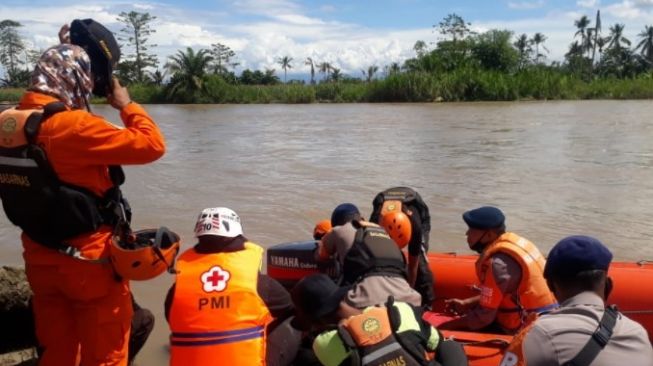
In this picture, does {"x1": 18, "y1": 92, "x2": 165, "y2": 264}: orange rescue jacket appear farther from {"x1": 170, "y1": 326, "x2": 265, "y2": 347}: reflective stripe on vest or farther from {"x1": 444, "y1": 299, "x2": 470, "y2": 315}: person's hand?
{"x1": 444, "y1": 299, "x2": 470, "y2": 315}: person's hand

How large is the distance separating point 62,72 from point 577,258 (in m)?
1.73

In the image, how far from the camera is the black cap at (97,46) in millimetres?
2330

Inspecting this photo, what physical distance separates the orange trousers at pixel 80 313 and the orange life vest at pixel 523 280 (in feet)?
5.83

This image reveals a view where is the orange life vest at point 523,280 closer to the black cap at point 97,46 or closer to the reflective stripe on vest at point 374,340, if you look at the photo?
the reflective stripe on vest at point 374,340

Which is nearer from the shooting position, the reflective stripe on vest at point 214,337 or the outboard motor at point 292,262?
the reflective stripe on vest at point 214,337

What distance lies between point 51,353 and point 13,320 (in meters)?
1.55

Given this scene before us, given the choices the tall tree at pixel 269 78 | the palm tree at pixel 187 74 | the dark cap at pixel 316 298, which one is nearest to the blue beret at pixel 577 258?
the dark cap at pixel 316 298

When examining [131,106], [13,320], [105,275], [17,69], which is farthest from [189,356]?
[17,69]

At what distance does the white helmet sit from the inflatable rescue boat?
1423 millimetres

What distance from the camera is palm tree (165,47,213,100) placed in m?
43.1

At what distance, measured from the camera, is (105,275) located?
88.5 inches

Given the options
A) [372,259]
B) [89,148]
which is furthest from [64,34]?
[372,259]

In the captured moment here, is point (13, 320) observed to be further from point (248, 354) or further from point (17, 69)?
point (17, 69)

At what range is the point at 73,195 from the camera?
2186 mm
